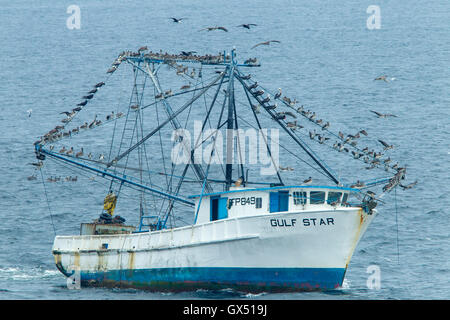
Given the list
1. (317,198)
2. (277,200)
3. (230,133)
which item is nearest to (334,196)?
(317,198)

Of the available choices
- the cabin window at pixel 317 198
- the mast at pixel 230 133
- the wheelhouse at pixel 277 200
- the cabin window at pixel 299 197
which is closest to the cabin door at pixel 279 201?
the wheelhouse at pixel 277 200

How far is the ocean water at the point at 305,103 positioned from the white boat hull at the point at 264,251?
930 millimetres

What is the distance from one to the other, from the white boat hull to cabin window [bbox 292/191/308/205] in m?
1.41

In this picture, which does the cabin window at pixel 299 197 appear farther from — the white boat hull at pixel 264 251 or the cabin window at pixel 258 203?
the cabin window at pixel 258 203

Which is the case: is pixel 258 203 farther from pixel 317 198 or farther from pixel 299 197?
pixel 317 198

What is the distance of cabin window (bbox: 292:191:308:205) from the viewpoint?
5841cm

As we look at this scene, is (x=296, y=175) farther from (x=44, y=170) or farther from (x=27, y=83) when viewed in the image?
(x=27, y=83)

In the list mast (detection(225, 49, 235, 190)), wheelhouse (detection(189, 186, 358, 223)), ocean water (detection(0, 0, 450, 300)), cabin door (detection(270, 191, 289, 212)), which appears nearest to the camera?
A: wheelhouse (detection(189, 186, 358, 223))

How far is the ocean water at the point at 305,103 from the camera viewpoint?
225 feet

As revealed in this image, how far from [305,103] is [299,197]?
241 feet

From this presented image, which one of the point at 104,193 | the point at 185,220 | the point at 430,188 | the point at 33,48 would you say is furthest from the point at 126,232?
the point at 33,48

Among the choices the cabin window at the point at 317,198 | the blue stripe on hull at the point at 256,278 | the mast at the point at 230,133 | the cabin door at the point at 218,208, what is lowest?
the blue stripe on hull at the point at 256,278

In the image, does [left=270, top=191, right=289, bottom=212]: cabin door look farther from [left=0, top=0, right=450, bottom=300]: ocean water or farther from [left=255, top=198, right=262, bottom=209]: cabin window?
[left=0, top=0, right=450, bottom=300]: ocean water

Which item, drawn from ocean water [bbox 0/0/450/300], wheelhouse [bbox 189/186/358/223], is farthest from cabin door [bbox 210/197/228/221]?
ocean water [bbox 0/0/450/300]
